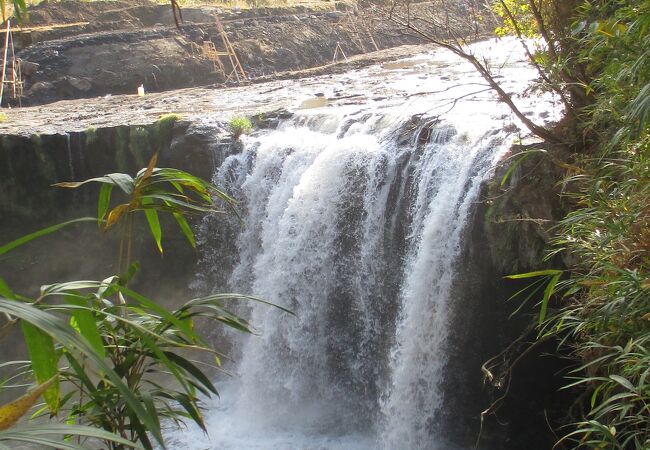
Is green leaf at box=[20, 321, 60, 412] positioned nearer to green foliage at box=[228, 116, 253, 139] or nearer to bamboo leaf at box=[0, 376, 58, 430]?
bamboo leaf at box=[0, 376, 58, 430]

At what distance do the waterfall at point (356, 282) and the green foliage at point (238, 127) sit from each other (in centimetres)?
83

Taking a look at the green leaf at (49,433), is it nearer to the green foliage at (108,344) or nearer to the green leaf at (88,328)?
the green foliage at (108,344)

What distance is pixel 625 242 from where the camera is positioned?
138 inches

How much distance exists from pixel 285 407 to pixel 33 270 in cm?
499

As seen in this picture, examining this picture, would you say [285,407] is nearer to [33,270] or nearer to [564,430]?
[564,430]

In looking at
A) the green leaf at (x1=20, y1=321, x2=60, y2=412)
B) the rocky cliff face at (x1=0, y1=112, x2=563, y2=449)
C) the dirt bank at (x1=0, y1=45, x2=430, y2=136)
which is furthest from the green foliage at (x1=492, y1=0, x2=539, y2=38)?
the green leaf at (x1=20, y1=321, x2=60, y2=412)

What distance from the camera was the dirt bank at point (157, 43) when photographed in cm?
1527

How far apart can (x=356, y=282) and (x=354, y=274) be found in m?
0.09

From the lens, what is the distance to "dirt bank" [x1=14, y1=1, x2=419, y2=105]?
50.1 ft

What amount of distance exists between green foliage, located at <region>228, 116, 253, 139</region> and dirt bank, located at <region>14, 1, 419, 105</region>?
16.2ft

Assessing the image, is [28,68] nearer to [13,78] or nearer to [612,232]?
[13,78]

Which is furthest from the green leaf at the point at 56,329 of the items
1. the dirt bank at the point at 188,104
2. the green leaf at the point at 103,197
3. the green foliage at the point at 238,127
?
the dirt bank at the point at 188,104

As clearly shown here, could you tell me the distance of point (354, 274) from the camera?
306 inches

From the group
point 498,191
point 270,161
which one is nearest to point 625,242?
point 498,191
